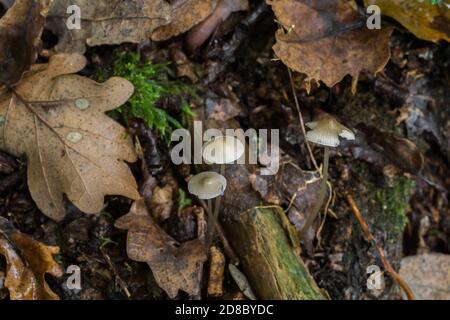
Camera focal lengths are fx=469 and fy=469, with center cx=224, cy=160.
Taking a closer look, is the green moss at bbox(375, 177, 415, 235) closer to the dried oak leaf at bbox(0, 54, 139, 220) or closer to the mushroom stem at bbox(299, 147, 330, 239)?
the mushroom stem at bbox(299, 147, 330, 239)

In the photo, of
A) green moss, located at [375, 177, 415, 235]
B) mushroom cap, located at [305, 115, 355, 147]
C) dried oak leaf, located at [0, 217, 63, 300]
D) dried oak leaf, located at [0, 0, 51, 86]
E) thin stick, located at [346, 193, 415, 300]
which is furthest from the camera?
green moss, located at [375, 177, 415, 235]

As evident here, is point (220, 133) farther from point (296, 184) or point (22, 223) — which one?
point (22, 223)

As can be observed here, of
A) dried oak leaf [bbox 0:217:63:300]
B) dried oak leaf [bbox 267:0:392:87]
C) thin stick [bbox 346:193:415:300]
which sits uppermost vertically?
dried oak leaf [bbox 267:0:392:87]

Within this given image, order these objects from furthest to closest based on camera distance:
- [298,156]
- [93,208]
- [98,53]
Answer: [298,156] → [98,53] → [93,208]

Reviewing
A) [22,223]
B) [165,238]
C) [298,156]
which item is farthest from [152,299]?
[298,156]

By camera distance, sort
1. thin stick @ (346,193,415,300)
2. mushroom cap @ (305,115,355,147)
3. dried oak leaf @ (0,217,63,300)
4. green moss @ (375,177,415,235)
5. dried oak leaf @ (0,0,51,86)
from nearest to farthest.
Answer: dried oak leaf @ (0,217,63,300) < dried oak leaf @ (0,0,51,86) < mushroom cap @ (305,115,355,147) < thin stick @ (346,193,415,300) < green moss @ (375,177,415,235)

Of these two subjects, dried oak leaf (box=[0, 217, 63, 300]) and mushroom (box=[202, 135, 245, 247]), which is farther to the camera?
mushroom (box=[202, 135, 245, 247])

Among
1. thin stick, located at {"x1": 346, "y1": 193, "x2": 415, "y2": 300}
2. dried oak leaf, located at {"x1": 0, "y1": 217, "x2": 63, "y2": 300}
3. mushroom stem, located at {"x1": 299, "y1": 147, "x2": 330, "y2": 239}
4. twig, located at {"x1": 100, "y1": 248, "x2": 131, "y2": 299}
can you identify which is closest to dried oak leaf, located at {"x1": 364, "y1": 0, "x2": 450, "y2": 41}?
mushroom stem, located at {"x1": 299, "y1": 147, "x2": 330, "y2": 239}
